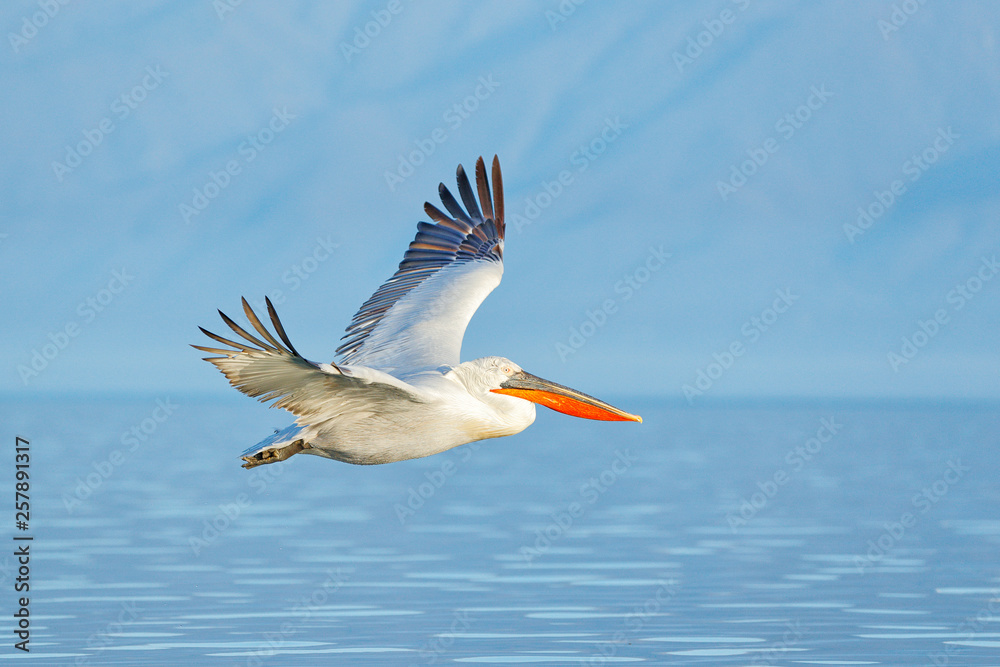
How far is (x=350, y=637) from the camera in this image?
36.2 feet

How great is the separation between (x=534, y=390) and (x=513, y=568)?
589 cm

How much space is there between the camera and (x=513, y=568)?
14633 mm

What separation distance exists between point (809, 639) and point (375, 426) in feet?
14.8

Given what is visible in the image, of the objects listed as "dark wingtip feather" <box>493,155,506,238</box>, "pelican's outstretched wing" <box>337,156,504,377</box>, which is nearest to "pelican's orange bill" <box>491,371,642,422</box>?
"pelican's outstretched wing" <box>337,156,504,377</box>

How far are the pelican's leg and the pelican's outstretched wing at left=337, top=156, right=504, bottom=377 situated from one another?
0.94m

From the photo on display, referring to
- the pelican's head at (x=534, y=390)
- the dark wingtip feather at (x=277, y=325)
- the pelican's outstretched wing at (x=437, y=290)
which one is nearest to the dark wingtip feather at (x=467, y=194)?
the pelican's outstretched wing at (x=437, y=290)

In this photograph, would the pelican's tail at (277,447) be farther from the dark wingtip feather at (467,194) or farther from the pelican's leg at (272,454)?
the dark wingtip feather at (467,194)

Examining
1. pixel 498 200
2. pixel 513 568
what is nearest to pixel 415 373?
pixel 498 200

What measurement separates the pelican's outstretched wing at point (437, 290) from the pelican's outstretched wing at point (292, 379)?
38.3 inches

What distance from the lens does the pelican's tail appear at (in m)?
8.52

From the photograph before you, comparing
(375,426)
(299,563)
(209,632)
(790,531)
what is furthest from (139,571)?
(790,531)

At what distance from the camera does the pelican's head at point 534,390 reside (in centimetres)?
909

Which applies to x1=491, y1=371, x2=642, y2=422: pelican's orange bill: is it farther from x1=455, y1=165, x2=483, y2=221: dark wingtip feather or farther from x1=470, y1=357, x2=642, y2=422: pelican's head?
x1=455, y1=165, x2=483, y2=221: dark wingtip feather

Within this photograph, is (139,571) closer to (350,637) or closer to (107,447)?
(350,637)
